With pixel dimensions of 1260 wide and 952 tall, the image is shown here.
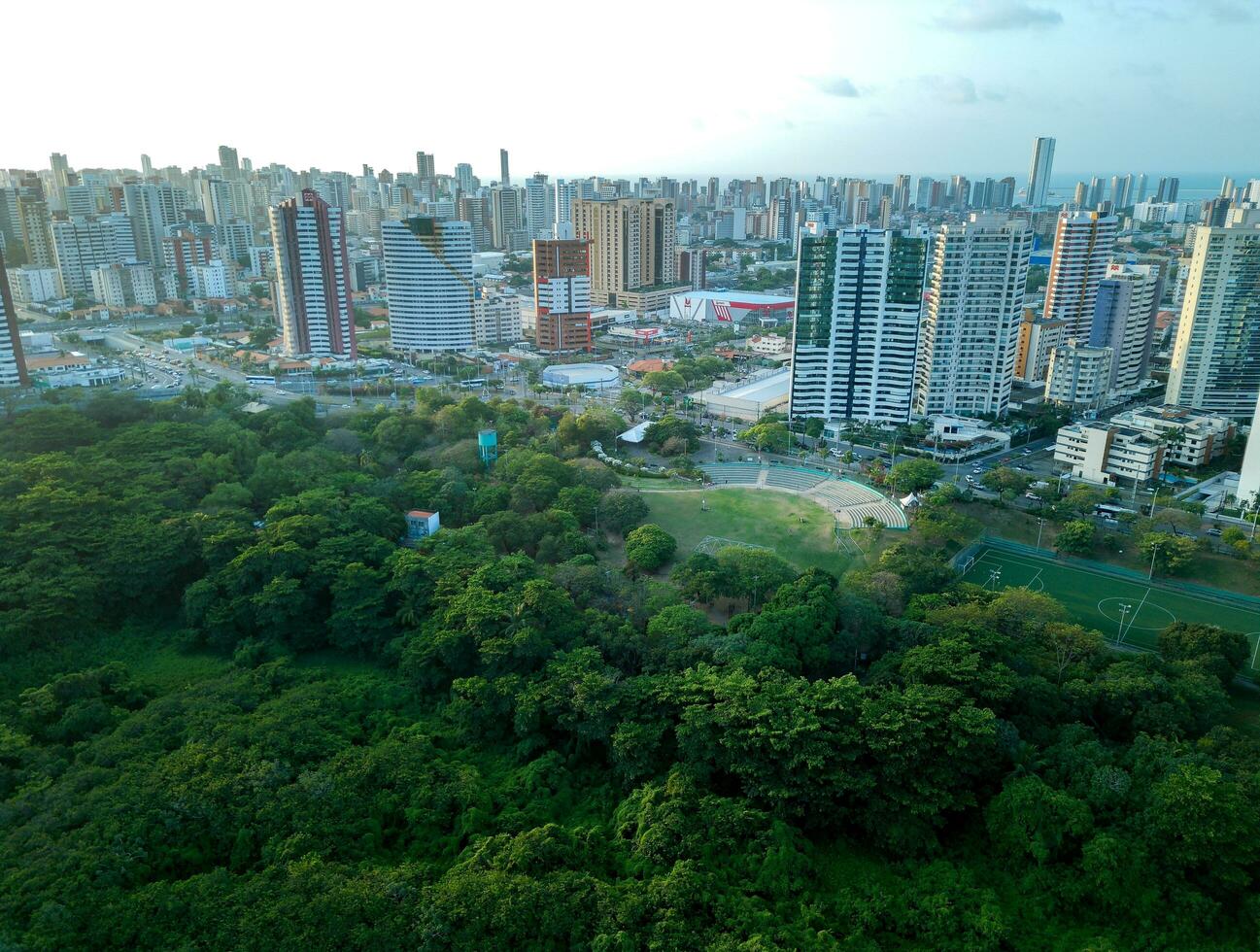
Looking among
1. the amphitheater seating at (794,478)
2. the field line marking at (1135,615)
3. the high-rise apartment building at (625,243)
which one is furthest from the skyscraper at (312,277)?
the field line marking at (1135,615)

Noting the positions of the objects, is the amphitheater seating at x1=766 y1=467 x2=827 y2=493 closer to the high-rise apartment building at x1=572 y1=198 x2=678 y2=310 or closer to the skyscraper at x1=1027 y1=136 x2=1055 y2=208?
the high-rise apartment building at x1=572 y1=198 x2=678 y2=310

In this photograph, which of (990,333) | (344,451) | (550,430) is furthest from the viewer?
(990,333)

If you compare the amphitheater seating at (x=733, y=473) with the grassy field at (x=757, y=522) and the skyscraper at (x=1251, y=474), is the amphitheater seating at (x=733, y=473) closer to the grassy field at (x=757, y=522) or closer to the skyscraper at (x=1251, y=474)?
the grassy field at (x=757, y=522)

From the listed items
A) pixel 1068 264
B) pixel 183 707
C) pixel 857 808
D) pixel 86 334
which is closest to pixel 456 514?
pixel 183 707

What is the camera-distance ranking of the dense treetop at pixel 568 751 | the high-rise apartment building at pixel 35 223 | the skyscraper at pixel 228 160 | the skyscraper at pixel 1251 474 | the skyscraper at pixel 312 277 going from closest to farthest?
the dense treetop at pixel 568 751
the skyscraper at pixel 1251 474
the skyscraper at pixel 312 277
the high-rise apartment building at pixel 35 223
the skyscraper at pixel 228 160

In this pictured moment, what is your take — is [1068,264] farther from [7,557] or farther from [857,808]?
[7,557]

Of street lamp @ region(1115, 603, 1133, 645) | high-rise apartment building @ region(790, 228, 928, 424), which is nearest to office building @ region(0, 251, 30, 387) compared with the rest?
high-rise apartment building @ region(790, 228, 928, 424)
